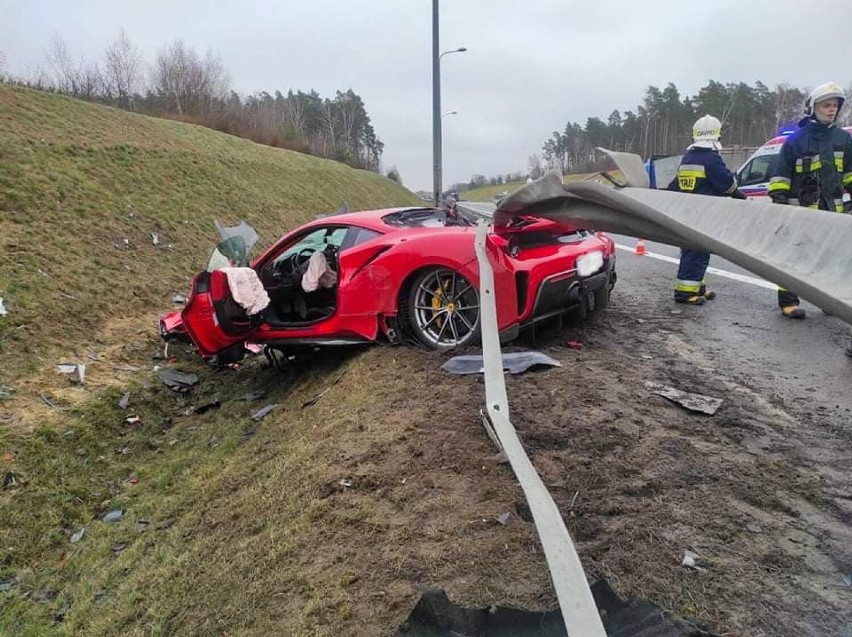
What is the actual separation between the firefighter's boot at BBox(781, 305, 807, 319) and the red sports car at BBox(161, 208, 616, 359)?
1.54 meters

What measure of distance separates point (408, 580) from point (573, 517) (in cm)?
70

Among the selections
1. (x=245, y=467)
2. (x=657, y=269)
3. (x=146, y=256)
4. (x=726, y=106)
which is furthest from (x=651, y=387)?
(x=726, y=106)

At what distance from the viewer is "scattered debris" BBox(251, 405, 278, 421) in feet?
17.6

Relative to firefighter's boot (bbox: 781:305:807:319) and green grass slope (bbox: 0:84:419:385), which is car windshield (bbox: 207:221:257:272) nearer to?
green grass slope (bbox: 0:84:419:385)

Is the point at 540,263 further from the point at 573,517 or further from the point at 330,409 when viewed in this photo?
the point at 573,517

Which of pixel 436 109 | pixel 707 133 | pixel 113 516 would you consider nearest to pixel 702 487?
pixel 113 516

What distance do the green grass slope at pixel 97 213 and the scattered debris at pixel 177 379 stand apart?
1.04 meters

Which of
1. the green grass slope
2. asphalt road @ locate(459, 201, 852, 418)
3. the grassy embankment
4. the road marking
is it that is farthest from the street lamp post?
asphalt road @ locate(459, 201, 852, 418)

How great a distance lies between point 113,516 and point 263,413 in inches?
59.9

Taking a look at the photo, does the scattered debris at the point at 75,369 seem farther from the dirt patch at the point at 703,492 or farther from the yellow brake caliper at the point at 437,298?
the dirt patch at the point at 703,492

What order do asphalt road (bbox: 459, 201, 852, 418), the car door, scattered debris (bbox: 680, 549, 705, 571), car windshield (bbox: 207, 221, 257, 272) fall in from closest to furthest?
1. scattered debris (bbox: 680, 549, 705, 571)
2. asphalt road (bbox: 459, 201, 852, 418)
3. the car door
4. car windshield (bbox: 207, 221, 257, 272)

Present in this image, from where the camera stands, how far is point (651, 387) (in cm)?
377

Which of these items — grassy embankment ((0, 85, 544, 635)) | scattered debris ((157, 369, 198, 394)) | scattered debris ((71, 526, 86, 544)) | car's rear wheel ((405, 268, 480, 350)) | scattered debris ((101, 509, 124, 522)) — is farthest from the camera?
scattered debris ((157, 369, 198, 394))

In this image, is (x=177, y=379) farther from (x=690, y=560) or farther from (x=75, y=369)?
(x=690, y=560)
